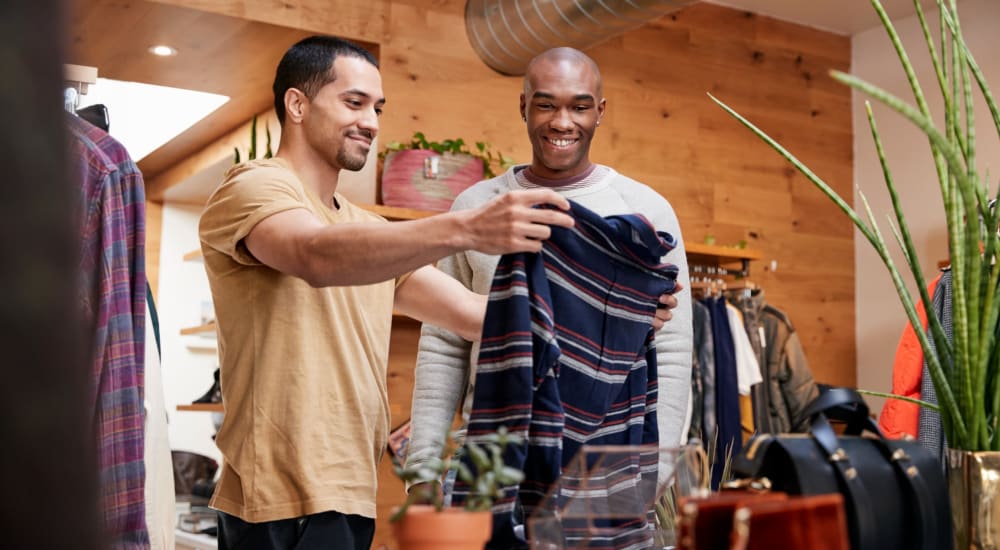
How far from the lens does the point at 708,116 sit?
5.13 metres

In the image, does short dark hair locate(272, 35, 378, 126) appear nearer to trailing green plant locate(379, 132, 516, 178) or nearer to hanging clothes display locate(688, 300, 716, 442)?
trailing green plant locate(379, 132, 516, 178)

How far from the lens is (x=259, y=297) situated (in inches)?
71.0

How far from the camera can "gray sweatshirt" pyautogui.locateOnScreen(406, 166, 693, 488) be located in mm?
1884

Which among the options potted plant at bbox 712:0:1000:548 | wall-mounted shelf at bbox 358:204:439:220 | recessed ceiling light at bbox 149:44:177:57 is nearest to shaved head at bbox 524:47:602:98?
potted plant at bbox 712:0:1000:548

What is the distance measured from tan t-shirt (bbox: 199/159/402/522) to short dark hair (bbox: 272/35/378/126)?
0.28 meters

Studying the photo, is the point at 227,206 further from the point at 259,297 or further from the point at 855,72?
the point at 855,72

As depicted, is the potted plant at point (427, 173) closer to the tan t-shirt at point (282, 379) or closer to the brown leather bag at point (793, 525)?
the tan t-shirt at point (282, 379)

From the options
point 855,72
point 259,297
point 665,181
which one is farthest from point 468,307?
point 855,72

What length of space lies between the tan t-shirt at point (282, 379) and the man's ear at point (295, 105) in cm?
23

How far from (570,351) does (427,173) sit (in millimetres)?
2591

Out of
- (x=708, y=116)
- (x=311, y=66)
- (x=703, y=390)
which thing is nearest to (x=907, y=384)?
(x=703, y=390)

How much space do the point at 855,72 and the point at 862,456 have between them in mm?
4888

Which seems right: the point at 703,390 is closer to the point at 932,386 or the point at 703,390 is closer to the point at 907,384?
the point at 907,384

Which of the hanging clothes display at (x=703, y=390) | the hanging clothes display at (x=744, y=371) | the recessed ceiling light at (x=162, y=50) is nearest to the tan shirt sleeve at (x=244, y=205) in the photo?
the hanging clothes display at (x=703, y=390)
